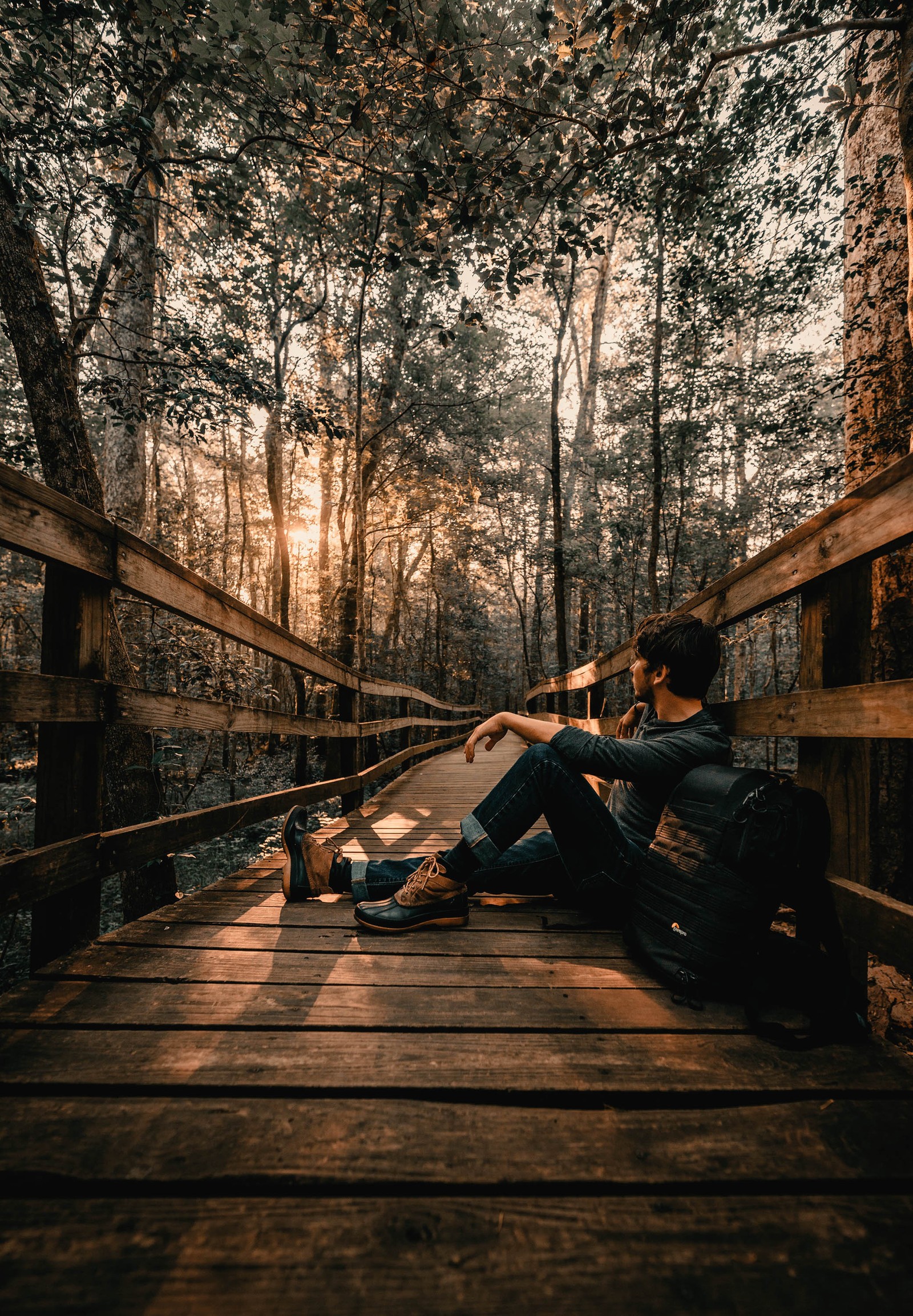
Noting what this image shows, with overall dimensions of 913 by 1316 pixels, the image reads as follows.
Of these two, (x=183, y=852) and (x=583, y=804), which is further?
(x=183, y=852)

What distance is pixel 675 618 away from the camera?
1.97 meters

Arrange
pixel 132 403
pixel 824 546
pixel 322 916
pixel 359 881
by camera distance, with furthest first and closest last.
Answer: pixel 132 403 → pixel 359 881 → pixel 322 916 → pixel 824 546

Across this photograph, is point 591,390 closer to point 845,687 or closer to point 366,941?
point 845,687

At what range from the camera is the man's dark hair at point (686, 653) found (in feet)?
5.95

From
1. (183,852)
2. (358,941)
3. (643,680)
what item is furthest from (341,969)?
(183,852)

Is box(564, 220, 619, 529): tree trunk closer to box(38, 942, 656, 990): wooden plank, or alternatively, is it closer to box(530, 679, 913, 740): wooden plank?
box(530, 679, 913, 740): wooden plank

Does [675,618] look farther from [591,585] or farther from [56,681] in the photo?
[591,585]

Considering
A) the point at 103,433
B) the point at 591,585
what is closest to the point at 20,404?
the point at 103,433

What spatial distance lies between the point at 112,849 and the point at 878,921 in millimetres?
2089

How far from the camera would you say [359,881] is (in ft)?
7.28

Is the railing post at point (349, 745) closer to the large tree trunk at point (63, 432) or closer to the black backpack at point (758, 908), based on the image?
the large tree trunk at point (63, 432)

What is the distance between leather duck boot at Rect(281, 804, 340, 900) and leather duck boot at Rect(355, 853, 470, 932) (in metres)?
0.33

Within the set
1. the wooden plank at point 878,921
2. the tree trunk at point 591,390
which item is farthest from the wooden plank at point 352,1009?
the tree trunk at point 591,390

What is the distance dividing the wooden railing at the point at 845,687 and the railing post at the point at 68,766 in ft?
6.73
